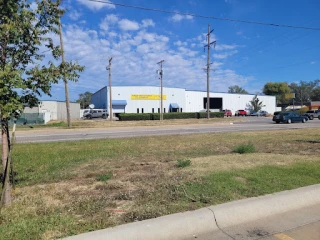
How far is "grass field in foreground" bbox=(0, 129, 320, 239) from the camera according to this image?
3.82 m

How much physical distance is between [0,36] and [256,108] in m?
82.5

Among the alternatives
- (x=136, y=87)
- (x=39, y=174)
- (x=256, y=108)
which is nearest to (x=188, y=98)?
(x=136, y=87)

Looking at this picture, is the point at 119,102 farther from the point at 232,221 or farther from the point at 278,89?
the point at 278,89

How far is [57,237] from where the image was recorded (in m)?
3.31

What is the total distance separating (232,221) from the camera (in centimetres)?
404

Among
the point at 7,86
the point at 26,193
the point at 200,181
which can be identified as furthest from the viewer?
the point at 200,181

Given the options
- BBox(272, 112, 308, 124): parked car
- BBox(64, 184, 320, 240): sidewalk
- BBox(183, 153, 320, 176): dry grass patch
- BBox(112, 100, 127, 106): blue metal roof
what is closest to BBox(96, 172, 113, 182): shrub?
BBox(183, 153, 320, 176): dry grass patch

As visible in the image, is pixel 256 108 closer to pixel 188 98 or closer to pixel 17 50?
pixel 188 98

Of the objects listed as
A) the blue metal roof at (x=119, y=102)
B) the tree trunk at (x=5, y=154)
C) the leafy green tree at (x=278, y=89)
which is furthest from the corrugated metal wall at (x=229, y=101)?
the tree trunk at (x=5, y=154)

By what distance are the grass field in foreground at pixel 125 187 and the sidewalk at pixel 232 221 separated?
0.26 metres

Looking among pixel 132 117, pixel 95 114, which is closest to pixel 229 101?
pixel 95 114

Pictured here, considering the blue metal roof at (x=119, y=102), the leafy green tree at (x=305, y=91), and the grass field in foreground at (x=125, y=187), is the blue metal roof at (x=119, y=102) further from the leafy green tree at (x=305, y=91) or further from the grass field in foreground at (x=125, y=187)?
the leafy green tree at (x=305, y=91)

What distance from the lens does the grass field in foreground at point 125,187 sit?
382 cm

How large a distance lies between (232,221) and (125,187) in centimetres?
224
